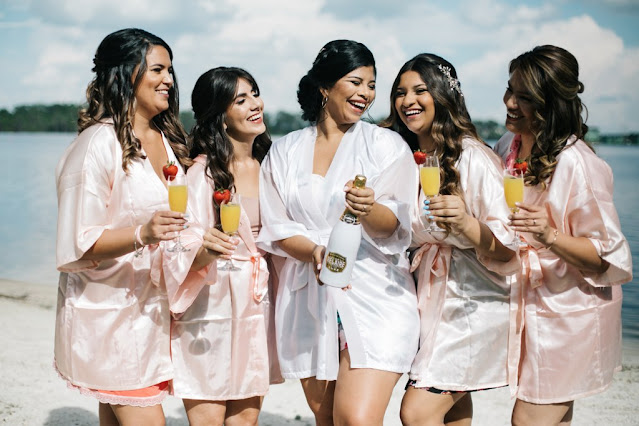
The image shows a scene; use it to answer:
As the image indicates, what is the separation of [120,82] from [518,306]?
2520 millimetres

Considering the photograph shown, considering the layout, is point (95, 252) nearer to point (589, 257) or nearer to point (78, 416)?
point (589, 257)

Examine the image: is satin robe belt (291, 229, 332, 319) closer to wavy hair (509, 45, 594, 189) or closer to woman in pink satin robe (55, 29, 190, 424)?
woman in pink satin robe (55, 29, 190, 424)

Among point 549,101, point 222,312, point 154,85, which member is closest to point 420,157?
point 549,101

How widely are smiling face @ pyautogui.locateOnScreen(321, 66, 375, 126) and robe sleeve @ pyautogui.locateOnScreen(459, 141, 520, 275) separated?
0.64 meters

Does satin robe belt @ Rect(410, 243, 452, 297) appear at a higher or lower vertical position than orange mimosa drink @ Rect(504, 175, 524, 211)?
lower

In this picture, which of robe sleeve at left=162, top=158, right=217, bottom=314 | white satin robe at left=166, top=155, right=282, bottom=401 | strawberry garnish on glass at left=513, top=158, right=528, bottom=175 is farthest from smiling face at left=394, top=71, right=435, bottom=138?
robe sleeve at left=162, top=158, right=217, bottom=314

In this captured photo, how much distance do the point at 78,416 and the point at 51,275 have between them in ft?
32.5

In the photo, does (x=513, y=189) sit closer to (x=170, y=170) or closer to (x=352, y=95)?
(x=352, y=95)

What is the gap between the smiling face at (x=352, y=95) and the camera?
4.12 m

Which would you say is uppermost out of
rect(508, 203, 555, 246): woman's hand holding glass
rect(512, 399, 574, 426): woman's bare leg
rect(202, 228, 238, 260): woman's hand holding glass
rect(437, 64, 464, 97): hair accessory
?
rect(437, 64, 464, 97): hair accessory

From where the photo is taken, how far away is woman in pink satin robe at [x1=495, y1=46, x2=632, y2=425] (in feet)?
12.7

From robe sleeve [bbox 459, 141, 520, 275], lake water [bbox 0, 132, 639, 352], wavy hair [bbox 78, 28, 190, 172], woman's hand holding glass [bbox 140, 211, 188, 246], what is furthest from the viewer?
lake water [bbox 0, 132, 639, 352]

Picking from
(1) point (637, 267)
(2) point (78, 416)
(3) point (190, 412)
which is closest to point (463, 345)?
(3) point (190, 412)

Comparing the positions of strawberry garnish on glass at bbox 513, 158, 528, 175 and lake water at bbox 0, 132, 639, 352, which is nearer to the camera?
strawberry garnish on glass at bbox 513, 158, 528, 175
